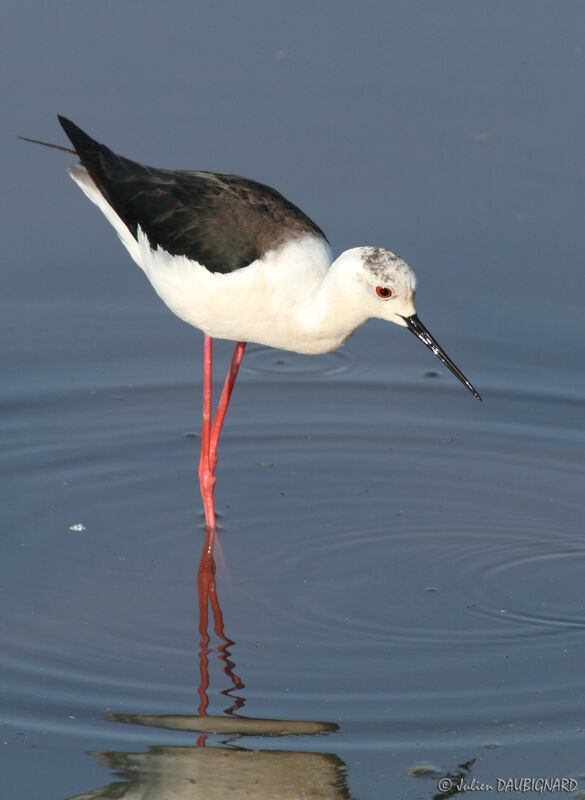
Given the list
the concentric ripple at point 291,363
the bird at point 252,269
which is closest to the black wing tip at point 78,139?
the bird at point 252,269

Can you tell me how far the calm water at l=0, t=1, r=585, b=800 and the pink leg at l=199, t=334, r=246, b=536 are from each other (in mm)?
153

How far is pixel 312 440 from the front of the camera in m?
6.77

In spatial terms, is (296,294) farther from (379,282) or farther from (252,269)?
(379,282)

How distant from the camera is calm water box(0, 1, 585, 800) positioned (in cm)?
475

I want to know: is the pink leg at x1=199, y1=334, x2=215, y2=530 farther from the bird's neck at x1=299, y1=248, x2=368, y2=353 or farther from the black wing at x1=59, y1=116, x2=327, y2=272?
the bird's neck at x1=299, y1=248, x2=368, y2=353

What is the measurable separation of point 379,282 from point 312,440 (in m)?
1.43

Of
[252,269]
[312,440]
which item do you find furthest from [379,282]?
[312,440]

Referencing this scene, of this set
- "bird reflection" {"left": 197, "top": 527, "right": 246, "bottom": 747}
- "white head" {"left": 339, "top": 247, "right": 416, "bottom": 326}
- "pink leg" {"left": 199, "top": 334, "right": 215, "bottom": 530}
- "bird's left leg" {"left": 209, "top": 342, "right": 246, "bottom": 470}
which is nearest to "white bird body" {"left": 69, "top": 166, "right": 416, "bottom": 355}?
"white head" {"left": 339, "top": 247, "right": 416, "bottom": 326}

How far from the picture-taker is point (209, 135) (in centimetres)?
848

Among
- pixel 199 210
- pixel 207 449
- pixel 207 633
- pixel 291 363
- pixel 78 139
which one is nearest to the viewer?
pixel 207 633

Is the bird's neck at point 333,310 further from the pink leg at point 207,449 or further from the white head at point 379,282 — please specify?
the pink leg at point 207,449

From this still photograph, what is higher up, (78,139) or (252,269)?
(78,139)

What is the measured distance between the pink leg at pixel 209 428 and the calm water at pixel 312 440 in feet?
0.50

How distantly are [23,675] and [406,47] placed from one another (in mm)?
5443
